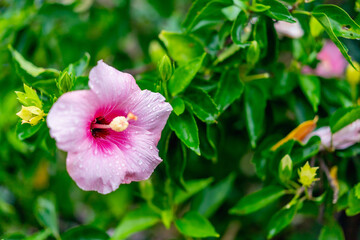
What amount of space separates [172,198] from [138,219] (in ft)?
0.40

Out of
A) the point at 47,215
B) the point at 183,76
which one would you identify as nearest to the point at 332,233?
the point at 183,76

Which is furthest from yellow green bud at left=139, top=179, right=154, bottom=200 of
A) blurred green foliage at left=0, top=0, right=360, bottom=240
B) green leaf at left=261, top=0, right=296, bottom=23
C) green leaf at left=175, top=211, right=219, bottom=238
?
green leaf at left=261, top=0, right=296, bottom=23

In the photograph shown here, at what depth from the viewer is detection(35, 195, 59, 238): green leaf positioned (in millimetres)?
1178

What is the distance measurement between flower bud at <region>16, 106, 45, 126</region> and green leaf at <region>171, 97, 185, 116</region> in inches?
11.9

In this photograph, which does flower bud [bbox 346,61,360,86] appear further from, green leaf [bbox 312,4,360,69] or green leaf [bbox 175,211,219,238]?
green leaf [bbox 175,211,219,238]

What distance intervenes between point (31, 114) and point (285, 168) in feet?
2.04

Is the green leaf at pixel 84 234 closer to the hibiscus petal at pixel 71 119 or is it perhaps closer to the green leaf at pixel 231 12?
the hibiscus petal at pixel 71 119

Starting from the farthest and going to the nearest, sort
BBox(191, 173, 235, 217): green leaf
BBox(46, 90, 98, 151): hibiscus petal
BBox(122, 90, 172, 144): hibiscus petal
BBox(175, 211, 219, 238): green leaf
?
BBox(191, 173, 235, 217): green leaf, BBox(175, 211, 219, 238): green leaf, BBox(122, 90, 172, 144): hibiscus petal, BBox(46, 90, 98, 151): hibiscus petal

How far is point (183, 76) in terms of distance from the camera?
38.4 inches

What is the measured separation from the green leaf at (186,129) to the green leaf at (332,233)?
0.48m

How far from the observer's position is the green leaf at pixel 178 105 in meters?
0.93

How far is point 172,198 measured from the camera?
4.01 ft

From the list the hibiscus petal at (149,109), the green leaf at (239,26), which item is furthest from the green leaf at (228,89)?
the hibiscus petal at (149,109)

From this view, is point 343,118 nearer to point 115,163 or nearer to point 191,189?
point 191,189
